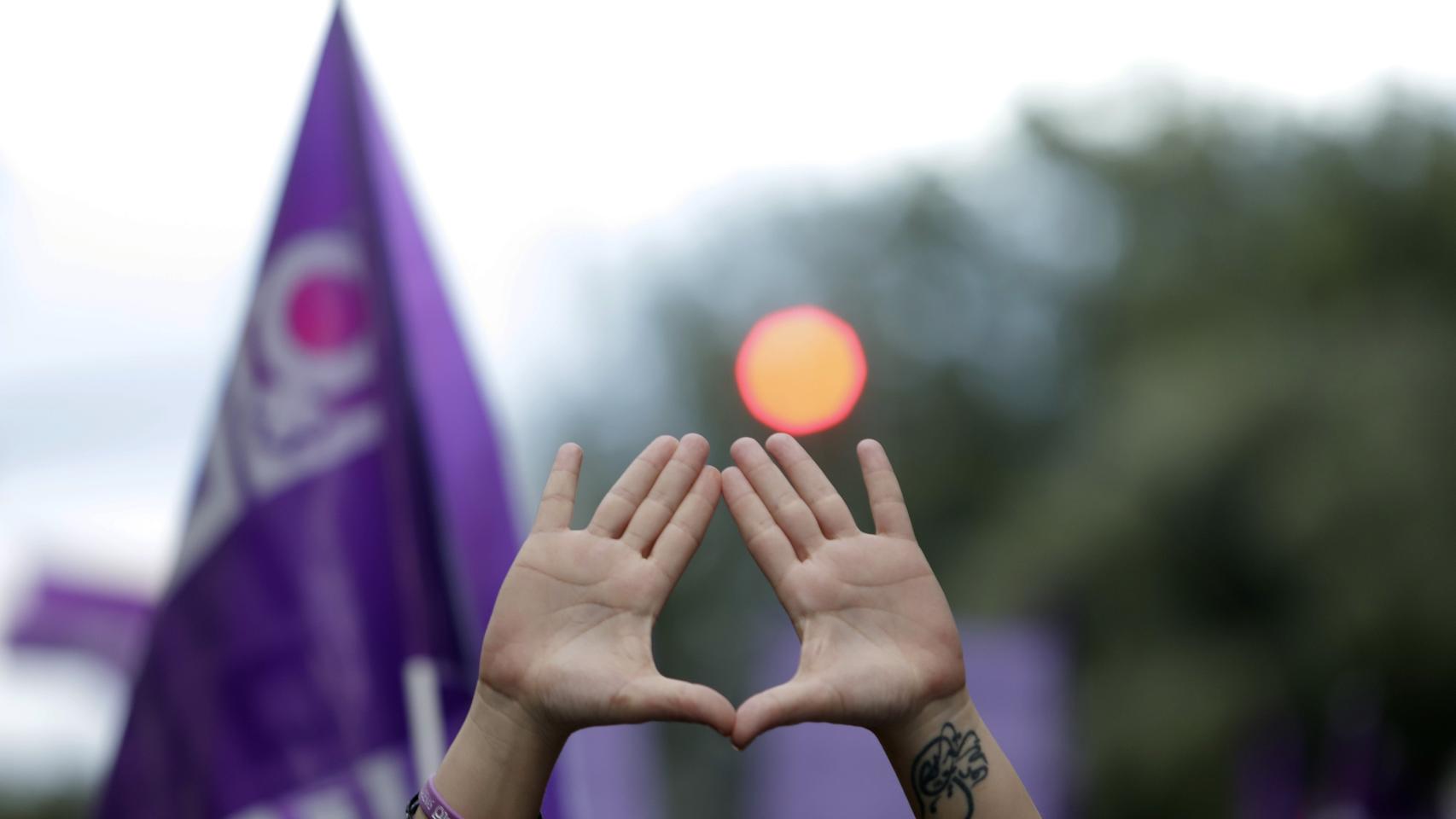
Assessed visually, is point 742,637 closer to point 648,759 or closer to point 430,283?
point 648,759

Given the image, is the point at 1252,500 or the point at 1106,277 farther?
the point at 1106,277

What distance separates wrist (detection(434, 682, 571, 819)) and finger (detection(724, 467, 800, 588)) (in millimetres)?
→ 514

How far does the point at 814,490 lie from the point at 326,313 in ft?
5.54

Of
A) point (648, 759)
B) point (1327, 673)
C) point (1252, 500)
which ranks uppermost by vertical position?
point (1252, 500)

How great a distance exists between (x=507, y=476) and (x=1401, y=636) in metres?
20.7

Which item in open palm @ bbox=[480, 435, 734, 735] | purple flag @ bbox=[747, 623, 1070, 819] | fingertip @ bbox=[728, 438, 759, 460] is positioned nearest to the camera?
open palm @ bbox=[480, 435, 734, 735]

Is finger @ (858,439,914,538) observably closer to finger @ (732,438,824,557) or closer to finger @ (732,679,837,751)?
finger @ (732,438,824,557)

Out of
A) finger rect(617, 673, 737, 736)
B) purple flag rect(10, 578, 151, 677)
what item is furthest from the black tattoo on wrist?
purple flag rect(10, 578, 151, 677)

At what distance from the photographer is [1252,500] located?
23.8m

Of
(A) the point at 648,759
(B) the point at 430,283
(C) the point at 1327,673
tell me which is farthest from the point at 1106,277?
(B) the point at 430,283

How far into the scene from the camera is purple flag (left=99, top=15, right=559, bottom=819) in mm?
3848

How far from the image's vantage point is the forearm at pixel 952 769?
2814 millimetres

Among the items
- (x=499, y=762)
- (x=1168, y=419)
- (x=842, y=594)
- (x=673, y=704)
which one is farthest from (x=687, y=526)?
(x=1168, y=419)

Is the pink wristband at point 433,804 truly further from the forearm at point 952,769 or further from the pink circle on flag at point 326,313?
the pink circle on flag at point 326,313
